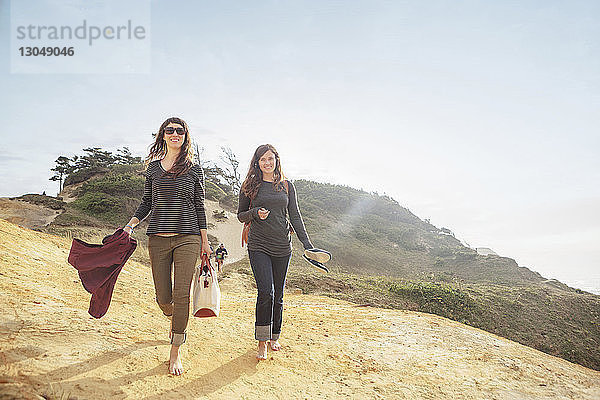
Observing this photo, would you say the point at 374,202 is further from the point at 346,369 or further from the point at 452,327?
the point at 346,369

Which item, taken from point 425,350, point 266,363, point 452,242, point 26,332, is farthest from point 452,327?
point 452,242

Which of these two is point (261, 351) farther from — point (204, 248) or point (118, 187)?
point (118, 187)

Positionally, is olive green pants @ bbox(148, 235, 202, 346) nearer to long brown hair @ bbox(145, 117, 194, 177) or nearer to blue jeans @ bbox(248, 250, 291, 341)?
long brown hair @ bbox(145, 117, 194, 177)

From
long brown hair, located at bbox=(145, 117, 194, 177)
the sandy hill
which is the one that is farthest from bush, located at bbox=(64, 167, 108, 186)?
long brown hair, located at bbox=(145, 117, 194, 177)

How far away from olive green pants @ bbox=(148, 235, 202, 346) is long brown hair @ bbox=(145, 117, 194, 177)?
59 cm

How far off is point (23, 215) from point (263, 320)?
62.4ft

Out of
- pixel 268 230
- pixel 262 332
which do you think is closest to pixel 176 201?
pixel 268 230

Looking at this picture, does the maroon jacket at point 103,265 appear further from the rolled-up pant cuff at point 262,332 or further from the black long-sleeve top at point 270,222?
the rolled-up pant cuff at point 262,332

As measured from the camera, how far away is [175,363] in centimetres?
347

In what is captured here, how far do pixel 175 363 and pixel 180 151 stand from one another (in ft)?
5.96

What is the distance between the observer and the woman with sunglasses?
3.49 meters

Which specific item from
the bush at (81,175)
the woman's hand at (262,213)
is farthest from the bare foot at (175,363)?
the bush at (81,175)

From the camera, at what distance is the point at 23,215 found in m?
18.8

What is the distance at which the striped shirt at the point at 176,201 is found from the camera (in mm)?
3523
